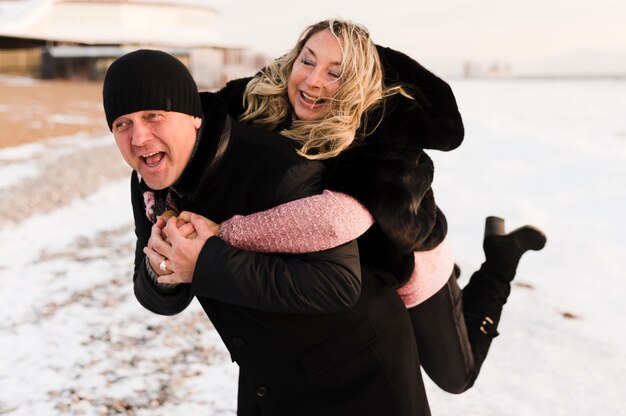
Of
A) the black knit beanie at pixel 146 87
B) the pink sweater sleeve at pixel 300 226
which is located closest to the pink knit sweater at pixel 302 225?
the pink sweater sleeve at pixel 300 226

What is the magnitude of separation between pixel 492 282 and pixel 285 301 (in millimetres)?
1748

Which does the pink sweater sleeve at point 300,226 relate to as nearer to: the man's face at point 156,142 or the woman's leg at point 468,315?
the man's face at point 156,142

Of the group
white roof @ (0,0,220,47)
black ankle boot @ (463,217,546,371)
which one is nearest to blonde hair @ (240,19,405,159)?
black ankle boot @ (463,217,546,371)

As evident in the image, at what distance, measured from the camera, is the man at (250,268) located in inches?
60.8

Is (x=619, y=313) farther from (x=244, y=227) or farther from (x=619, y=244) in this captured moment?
(x=244, y=227)

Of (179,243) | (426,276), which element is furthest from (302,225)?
(426,276)

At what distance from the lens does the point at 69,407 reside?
3.37 meters

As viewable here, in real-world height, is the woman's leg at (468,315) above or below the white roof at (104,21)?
above

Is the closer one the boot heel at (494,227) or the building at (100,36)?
the boot heel at (494,227)

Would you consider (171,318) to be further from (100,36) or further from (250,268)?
(100,36)

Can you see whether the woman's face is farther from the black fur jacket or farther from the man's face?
the man's face

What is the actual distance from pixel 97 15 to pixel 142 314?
5952 centimetres

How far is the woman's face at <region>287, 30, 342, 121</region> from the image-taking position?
1.95 meters

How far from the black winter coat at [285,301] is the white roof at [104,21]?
55.8 meters
